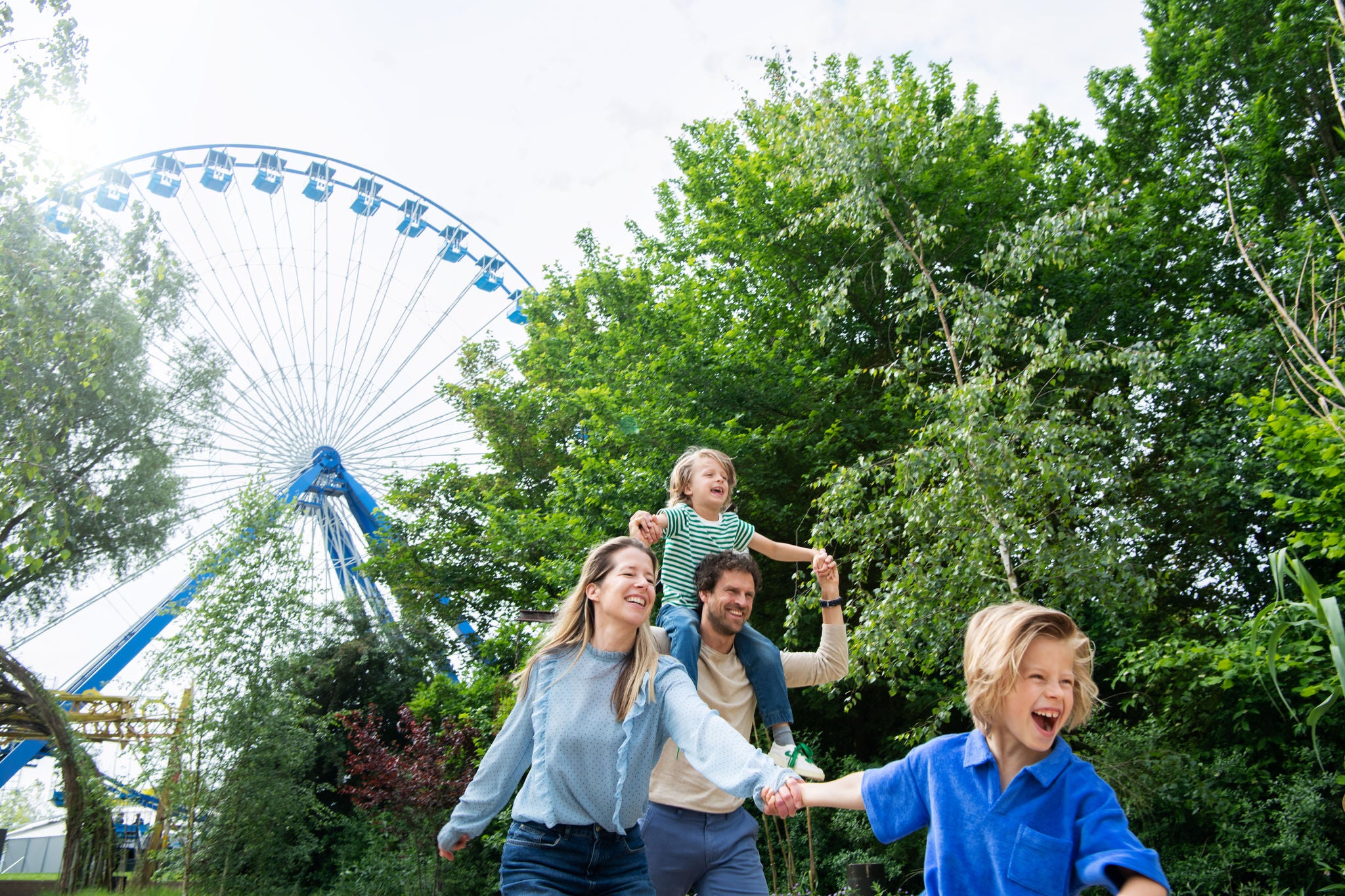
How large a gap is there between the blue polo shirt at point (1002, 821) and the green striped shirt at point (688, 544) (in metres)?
1.56

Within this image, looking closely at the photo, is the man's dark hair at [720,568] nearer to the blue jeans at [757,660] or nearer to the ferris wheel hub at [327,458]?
the blue jeans at [757,660]

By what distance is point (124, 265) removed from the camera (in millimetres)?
15102

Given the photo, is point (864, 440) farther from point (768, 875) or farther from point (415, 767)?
point (415, 767)

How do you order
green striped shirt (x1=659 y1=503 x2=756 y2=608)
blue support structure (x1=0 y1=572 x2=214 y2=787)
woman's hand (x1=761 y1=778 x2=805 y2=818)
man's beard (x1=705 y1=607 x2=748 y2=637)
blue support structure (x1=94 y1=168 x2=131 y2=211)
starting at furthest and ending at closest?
blue support structure (x1=94 y1=168 x2=131 y2=211) < blue support structure (x1=0 y1=572 x2=214 y2=787) < green striped shirt (x1=659 y1=503 x2=756 y2=608) < man's beard (x1=705 y1=607 x2=748 y2=637) < woman's hand (x1=761 y1=778 x2=805 y2=818)

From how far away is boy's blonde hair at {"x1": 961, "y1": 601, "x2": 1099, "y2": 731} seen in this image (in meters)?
1.87

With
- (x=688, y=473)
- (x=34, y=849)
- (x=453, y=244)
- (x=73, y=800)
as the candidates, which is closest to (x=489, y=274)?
(x=453, y=244)

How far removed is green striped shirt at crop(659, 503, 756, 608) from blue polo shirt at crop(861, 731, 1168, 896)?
156cm

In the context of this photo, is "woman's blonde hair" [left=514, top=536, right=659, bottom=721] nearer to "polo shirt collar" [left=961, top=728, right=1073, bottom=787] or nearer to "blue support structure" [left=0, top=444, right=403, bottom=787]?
"polo shirt collar" [left=961, top=728, right=1073, bottom=787]

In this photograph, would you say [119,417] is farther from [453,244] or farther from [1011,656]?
[1011,656]

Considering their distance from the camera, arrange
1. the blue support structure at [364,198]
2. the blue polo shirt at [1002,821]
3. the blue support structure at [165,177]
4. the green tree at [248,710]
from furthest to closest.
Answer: the blue support structure at [364,198]
the blue support structure at [165,177]
the green tree at [248,710]
the blue polo shirt at [1002,821]

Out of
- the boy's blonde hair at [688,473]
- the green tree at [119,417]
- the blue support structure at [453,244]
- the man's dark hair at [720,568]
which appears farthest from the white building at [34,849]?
the man's dark hair at [720,568]

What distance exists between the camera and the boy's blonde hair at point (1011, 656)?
187cm

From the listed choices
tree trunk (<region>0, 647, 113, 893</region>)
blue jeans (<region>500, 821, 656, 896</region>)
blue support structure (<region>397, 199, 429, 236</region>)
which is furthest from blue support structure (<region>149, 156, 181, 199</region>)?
blue jeans (<region>500, 821, 656, 896</region>)

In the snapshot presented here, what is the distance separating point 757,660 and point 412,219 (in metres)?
21.3
